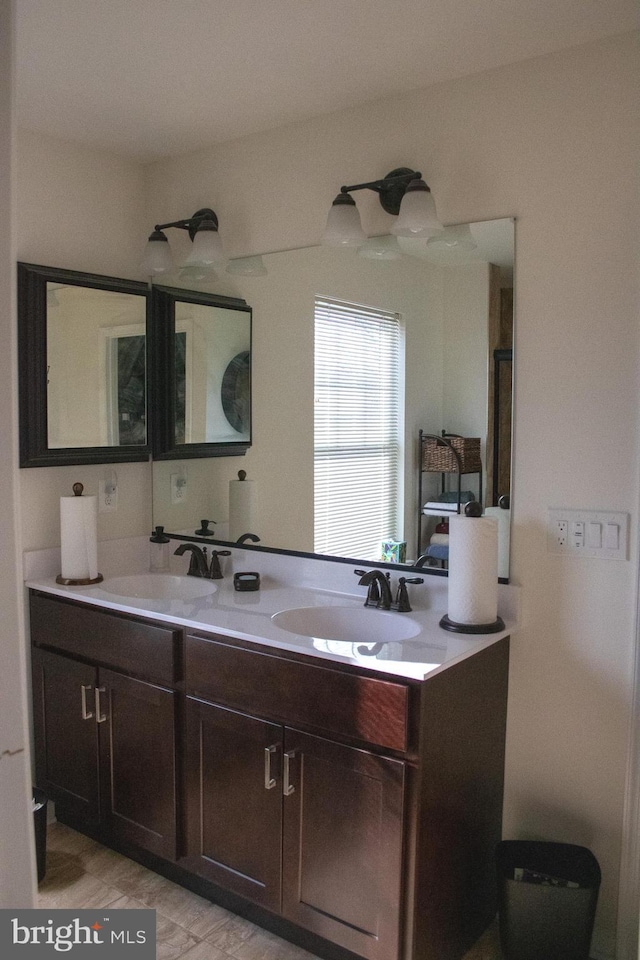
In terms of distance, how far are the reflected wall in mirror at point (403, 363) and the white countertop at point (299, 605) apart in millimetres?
124

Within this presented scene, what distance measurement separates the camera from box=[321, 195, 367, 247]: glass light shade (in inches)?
88.9

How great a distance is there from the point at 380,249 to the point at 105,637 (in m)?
1.49

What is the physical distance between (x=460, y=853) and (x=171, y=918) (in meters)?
0.89

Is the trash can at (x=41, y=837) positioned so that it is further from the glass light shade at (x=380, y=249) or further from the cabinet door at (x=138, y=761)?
the glass light shade at (x=380, y=249)

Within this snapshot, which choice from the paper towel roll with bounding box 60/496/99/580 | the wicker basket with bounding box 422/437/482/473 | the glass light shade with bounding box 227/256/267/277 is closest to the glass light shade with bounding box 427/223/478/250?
the wicker basket with bounding box 422/437/482/473

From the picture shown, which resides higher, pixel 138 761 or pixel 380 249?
pixel 380 249

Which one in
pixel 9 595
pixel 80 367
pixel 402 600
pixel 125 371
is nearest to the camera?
pixel 9 595

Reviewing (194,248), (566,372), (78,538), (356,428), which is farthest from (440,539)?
(194,248)

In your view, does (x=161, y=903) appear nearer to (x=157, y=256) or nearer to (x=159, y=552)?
(x=159, y=552)

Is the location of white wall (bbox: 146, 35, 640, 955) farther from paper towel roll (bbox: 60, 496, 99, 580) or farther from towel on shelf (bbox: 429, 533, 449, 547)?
paper towel roll (bbox: 60, 496, 99, 580)

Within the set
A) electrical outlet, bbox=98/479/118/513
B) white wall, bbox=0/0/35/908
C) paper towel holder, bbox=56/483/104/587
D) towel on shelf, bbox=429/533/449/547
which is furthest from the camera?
electrical outlet, bbox=98/479/118/513

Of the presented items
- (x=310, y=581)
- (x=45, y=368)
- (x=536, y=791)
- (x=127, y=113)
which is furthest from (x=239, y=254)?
(x=536, y=791)

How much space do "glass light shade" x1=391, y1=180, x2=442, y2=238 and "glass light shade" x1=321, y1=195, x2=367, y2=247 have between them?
189mm

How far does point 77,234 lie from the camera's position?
2.76 m
